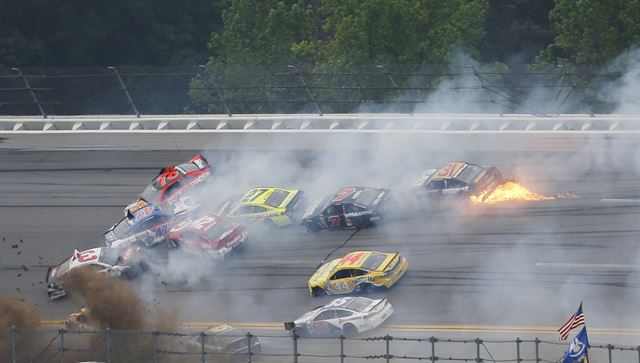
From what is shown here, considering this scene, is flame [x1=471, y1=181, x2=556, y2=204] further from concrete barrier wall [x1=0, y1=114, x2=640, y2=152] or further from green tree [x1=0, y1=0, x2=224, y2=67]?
green tree [x1=0, y1=0, x2=224, y2=67]

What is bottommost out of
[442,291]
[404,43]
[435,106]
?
[442,291]

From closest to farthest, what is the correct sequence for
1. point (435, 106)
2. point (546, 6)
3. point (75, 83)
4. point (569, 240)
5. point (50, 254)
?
point (569, 240)
point (50, 254)
point (435, 106)
point (75, 83)
point (546, 6)

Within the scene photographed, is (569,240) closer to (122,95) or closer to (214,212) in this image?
(214,212)

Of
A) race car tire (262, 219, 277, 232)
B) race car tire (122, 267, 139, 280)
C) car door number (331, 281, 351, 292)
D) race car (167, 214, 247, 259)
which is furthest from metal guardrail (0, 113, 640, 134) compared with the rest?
car door number (331, 281, 351, 292)

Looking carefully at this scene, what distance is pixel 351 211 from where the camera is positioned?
1227 inches

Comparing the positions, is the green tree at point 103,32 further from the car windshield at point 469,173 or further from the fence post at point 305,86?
the car windshield at point 469,173

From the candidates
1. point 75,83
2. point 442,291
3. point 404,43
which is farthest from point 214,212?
point 404,43

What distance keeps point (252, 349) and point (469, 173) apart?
9.39 meters

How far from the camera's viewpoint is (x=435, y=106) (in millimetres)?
37969

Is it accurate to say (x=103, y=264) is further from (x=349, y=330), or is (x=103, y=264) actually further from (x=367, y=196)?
(x=349, y=330)

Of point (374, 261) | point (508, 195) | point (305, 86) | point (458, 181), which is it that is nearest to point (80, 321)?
point (374, 261)

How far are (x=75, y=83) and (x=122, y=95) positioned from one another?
149 cm

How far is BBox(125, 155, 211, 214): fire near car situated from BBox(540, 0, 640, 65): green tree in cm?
1904

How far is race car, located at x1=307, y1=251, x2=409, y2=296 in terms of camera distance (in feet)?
90.5
